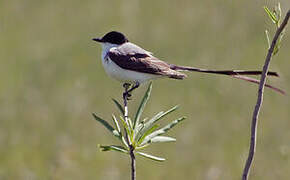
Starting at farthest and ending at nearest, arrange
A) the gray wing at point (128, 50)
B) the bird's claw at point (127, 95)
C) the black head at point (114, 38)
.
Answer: the black head at point (114, 38)
the gray wing at point (128, 50)
the bird's claw at point (127, 95)

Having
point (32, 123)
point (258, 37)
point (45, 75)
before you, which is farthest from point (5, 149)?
point (258, 37)

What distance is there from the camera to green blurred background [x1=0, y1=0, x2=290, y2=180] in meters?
6.19

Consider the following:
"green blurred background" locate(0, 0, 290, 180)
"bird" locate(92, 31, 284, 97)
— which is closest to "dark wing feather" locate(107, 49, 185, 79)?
"bird" locate(92, 31, 284, 97)

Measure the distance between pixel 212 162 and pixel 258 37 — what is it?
2624 mm

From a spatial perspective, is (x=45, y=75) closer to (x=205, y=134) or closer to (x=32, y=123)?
(x=32, y=123)

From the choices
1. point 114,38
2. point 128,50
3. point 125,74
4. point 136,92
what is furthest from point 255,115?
point 136,92

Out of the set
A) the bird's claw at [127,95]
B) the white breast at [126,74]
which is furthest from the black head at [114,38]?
the bird's claw at [127,95]

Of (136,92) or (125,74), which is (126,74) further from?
(136,92)

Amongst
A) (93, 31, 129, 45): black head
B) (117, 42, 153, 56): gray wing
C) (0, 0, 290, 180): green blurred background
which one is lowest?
(0, 0, 290, 180): green blurred background

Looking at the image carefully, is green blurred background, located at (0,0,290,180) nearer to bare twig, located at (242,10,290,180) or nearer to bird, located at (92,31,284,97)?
bird, located at (92,31,284,97)

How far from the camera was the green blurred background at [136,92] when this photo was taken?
A: 619cm

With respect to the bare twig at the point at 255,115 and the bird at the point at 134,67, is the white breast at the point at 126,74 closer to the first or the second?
the bird at the point at 134,67

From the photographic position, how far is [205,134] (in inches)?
260

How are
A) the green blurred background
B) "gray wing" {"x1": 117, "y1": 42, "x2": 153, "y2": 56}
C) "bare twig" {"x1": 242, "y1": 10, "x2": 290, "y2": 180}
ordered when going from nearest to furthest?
"bare twig" {"x1": 242, "y1": 10, "x2": 290, "y2": 180} < "gray wing" {"x1": 117, "y1": 42, "x2": 153, "y2": 56} < the green blurred background
